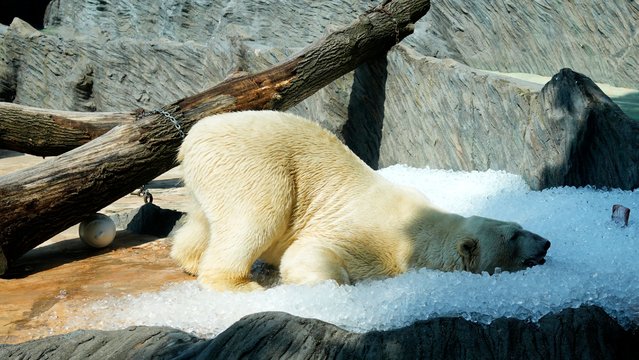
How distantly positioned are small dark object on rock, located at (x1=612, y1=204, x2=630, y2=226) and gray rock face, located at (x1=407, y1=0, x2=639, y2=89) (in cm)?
353

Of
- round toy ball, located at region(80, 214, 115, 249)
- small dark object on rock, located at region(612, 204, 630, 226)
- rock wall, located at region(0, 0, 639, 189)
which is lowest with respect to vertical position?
small dark object on rock, located at region(612, 204, 630, 226)

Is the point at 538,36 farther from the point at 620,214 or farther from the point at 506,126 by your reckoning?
the point at 620,214

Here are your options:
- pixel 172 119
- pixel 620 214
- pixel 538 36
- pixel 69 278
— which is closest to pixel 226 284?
pixel 69 278

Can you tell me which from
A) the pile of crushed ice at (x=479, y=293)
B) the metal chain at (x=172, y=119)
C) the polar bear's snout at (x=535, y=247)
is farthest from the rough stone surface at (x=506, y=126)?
the metal chain at (x=172, y=119)

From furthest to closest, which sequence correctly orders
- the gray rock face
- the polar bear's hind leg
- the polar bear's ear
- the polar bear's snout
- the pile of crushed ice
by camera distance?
the gray rock face → the polar bear's hind leg → the polar bear's ear → the polar bear's snout → the pile of crushed ice

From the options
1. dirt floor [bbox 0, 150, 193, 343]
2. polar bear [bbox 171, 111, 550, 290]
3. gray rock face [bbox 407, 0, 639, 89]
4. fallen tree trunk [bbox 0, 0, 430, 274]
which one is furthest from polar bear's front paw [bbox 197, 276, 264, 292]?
gray rock face [bbox 407, 0, 639, 89]

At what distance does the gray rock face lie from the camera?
7.31 metres

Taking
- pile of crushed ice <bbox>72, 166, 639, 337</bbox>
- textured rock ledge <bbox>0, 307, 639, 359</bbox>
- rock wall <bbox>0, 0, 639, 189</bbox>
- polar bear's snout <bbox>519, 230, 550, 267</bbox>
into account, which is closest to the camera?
textured rock ledge <bbox>0, 307, 639, 359</bbox>

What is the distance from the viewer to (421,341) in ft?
8.61

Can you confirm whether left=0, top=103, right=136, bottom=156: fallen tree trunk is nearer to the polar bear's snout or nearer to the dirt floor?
the dirt floor

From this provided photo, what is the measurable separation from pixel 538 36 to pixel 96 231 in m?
5.28

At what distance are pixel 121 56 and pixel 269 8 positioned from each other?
2410 millimetres

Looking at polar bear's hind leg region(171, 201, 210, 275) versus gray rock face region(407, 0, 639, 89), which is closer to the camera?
polar bear's hind leg region(171, 201, 210, 275)

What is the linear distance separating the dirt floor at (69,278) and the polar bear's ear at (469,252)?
168cm
